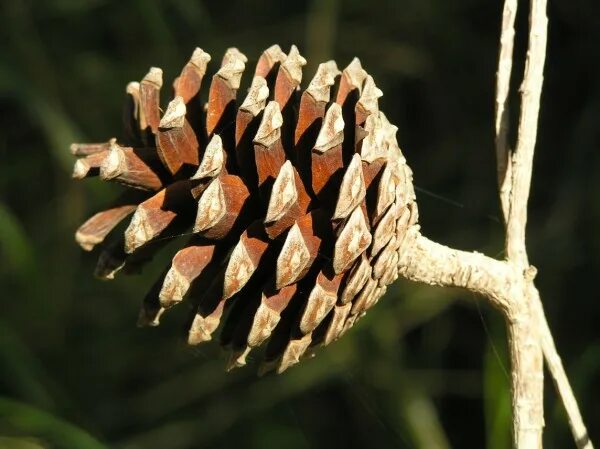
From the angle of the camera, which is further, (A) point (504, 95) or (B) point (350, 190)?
(A) point (504, 95)

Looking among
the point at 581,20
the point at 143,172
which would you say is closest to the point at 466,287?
the point at 143,172

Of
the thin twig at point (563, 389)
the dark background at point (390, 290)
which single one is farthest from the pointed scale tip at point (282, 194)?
the dark background at point (390, 290)

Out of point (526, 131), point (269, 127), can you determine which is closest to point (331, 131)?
point (269, 127)

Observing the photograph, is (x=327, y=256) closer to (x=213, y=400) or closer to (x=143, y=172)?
(x=143, y=172)

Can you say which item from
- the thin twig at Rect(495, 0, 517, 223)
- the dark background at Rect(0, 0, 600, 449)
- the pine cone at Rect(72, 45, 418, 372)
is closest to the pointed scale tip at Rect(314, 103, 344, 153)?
the pine cone at Rect(72, 45, 418, 372)

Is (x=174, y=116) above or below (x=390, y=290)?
above

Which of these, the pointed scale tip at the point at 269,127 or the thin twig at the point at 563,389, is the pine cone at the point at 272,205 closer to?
the pointed scale tip at the point at 269,127

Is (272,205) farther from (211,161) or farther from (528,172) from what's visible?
(528,172)
